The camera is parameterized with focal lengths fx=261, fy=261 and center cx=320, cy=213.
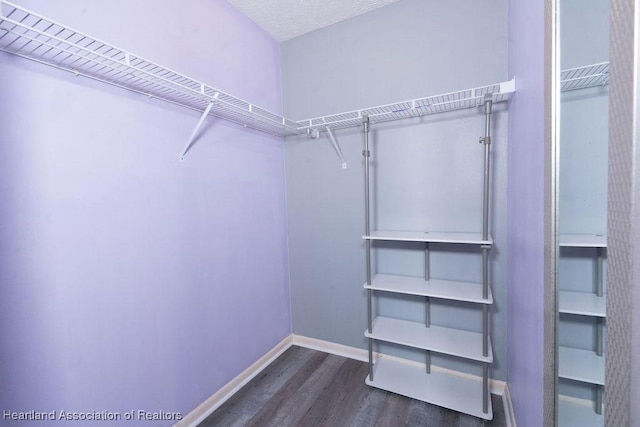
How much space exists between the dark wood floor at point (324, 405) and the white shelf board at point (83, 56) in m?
1.90

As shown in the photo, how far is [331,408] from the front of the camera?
5.46 ft

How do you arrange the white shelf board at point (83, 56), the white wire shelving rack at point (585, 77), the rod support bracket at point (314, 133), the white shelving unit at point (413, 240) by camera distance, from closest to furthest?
the white wire shelving rack at point (585, 77) → the white shelf board at point (83, 56) → the white shelving unit at point (413, 240) → the rod support bracket at point (314, 133)

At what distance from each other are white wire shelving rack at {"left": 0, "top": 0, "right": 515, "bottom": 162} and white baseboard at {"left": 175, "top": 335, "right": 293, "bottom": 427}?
60.3 inches

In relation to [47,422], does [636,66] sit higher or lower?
higher

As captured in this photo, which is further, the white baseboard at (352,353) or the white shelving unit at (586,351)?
the white baseboard at (352,353)

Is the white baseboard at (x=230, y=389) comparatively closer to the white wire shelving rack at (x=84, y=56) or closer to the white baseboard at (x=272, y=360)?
the white baseboard at (x=272, y=360)

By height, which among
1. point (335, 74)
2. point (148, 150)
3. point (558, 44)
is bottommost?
point (148, 150)

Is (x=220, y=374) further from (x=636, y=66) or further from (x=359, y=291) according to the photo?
(x=636, y=66)

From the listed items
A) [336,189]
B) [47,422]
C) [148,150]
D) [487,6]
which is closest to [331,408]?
[47,422]

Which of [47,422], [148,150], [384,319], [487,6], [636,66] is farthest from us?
[384,319]

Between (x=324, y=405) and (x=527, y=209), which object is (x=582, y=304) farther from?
(x=324, y=405)

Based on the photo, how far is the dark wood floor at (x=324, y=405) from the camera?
156cm

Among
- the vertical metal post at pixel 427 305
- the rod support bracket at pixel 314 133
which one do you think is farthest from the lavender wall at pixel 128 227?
the vertical metal post at pixel 427 305

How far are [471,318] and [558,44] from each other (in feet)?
5.35
